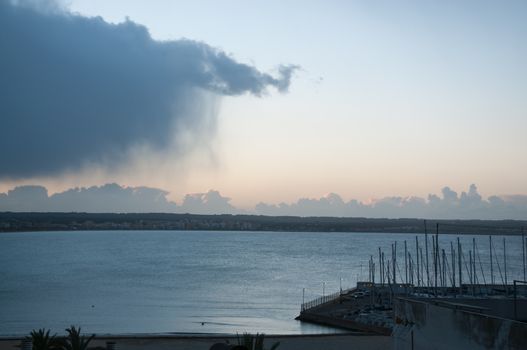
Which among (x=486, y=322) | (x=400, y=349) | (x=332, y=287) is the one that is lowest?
(x=332, y=287)

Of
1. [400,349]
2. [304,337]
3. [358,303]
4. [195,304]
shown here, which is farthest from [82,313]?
[400,349]

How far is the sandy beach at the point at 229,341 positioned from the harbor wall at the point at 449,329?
1337 cm

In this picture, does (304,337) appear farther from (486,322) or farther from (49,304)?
(49,304)

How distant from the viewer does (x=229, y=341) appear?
29.5m

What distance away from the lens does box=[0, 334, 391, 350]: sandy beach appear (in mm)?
29239

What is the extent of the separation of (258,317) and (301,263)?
285 ft

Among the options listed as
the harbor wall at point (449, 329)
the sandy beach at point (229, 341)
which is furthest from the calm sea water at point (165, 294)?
the harbor wall at point (449, 329)

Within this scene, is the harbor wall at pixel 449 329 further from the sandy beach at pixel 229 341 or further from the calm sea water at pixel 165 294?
the calm sea water at pixel 165 294

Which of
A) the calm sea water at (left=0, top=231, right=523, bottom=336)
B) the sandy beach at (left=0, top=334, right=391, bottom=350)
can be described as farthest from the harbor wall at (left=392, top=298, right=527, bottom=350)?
the calm sea water at (left=0, top=231, right=523, bottom=336)

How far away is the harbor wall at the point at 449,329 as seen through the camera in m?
11.9

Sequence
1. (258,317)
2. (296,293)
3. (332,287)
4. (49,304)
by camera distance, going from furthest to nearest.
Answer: (332,287), (296,293), (49,304), (258,317)

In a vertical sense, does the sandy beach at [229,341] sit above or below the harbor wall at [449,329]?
below

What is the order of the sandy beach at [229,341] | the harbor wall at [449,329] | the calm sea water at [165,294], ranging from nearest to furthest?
the harbor wall at [449,329] → the sandy beach at [229,341] → the calm sea water at [165,294]

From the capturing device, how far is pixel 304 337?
33375 millimetres
